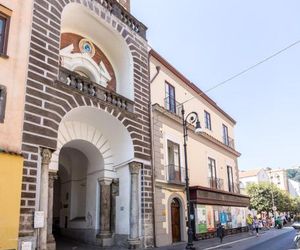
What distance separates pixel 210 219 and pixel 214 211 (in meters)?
0.93

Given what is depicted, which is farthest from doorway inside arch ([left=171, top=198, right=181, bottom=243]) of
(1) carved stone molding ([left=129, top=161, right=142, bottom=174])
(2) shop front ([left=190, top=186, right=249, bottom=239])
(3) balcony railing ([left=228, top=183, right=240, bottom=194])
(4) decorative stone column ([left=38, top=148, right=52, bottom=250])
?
(3) balcony railing ([left=228, top=183, right=240, bottom=194])

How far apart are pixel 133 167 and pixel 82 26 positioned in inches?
268

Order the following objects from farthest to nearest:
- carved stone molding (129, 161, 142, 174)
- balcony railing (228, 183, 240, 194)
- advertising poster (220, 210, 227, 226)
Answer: balcony railing (228, 183, 240, 194), advertising poster (220, 210, 227, 226), carved stone molding (129, 161, 142, 174)

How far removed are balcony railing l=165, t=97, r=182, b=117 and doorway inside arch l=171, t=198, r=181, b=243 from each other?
5193 mm

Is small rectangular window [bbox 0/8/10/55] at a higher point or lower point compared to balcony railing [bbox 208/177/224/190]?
higher

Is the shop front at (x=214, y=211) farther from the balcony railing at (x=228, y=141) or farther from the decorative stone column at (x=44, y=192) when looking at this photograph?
the decorative stone column at (x=44, y=192)

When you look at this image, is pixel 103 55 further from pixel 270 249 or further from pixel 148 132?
pixel 270 249

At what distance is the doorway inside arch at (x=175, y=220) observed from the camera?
1751 cm

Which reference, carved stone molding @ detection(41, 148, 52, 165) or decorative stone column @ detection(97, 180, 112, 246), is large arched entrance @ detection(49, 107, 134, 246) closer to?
decorative stone column @ detection(97, 180, 112, 246)

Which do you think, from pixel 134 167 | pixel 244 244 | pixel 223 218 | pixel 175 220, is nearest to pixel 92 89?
pixel 134 167

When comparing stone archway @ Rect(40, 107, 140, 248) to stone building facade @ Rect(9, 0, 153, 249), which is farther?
stone archway @ Rect(40, 107, 140, 248)

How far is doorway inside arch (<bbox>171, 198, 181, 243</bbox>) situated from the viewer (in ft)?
57.5

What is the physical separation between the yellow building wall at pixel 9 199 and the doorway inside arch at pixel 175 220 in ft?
32.5

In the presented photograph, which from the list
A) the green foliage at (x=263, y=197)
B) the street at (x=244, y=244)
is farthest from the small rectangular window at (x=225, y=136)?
the green foliage at (x=263, y=197)
